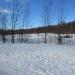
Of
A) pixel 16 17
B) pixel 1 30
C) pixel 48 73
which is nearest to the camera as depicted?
pixel 48 73

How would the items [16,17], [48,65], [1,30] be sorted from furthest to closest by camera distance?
[1,30] → [16,17] → [48,65]

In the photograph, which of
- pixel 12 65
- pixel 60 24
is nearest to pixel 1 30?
pixel 60 24

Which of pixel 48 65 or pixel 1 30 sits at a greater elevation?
pixel 1 30

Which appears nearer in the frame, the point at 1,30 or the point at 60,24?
the point at 60,24

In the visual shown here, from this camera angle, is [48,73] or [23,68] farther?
[23,68]

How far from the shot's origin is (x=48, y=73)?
727cm

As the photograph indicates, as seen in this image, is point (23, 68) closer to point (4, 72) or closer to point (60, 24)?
point (4, 72)

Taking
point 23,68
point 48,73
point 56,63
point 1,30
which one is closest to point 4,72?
point 23,68

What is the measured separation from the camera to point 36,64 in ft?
28.2

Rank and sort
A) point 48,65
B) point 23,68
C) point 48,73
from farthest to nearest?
point 48,65
point 23,68
point 48,73

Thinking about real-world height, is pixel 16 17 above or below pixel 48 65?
above

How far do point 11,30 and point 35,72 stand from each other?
1886 centimetres

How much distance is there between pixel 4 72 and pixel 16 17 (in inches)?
696

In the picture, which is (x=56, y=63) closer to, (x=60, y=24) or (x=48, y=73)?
(x=48, y=73)
